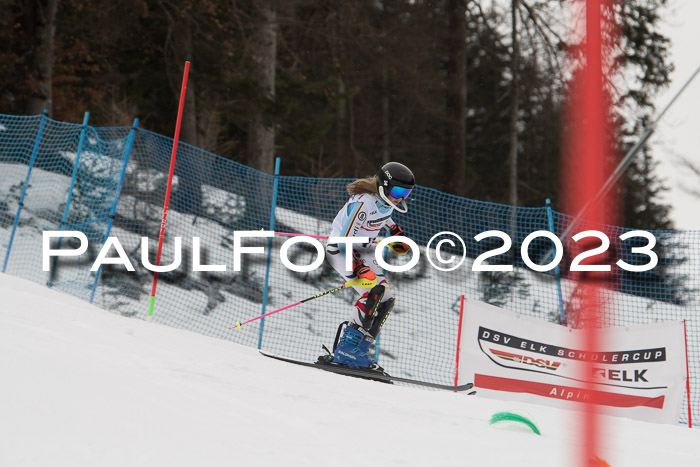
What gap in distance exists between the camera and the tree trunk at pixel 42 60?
1413 cm

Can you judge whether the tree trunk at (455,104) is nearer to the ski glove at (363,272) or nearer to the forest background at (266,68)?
the forest background at (266,68)

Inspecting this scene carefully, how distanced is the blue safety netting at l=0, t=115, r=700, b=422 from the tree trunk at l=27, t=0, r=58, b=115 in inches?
94.7

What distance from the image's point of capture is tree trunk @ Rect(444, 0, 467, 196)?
17766 millimetres

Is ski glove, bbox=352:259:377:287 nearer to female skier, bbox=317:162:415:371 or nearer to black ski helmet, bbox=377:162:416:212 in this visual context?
female skier, bbox=317:162:415:371

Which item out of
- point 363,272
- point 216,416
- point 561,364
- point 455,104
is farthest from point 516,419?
point 455,104

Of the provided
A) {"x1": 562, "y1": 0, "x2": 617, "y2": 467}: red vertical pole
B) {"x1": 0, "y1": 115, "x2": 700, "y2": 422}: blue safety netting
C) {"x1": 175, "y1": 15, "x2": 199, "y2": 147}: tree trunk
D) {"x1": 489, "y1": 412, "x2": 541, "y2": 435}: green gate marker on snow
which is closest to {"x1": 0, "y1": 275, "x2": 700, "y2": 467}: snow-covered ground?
{"x1": 489, "y1": 412, "x2": 541, "y2": 435}: green gate marker on snow

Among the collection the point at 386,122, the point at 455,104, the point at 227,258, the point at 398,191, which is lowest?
the point at 227,258

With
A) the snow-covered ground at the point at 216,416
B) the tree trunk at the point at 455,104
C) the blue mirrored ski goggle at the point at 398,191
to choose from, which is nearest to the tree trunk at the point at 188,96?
the tree trunk at the point at 455,104

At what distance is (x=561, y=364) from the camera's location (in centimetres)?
702

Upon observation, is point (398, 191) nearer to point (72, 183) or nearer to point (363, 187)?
point (363, 187)

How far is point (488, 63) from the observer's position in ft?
67.8

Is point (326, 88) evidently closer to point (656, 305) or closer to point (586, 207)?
point (656, 305)

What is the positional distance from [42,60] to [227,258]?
7133 mm

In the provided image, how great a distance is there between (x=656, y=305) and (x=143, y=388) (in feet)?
35.7
